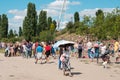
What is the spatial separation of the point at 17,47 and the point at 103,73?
18491 millimetres

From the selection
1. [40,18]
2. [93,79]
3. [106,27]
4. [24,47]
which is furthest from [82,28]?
[93,79]

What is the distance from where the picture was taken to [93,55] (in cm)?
2850

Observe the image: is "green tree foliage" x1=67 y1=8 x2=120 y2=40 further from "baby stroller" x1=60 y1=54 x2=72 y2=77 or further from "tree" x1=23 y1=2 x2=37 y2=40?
"baby stroller" x1=60 y1=54 x2=72 y2=77

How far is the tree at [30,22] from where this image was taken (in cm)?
8544

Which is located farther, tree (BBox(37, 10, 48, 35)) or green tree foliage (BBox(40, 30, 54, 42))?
tree (BBox(37, 10, 48, 35))

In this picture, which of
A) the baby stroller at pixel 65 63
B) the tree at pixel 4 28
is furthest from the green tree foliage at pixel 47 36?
the baby stroller at pixel 65 63

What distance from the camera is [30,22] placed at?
85.4 metres

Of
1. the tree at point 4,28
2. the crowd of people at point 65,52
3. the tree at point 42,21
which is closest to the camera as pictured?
the crowd of people at point 65,52

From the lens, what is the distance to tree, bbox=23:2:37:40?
85.4 m

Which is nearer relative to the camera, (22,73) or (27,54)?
(22,73)

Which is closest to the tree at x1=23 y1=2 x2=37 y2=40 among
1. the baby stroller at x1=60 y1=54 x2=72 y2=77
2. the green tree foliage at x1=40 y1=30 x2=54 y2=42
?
the green tree foliage at x1=40 y1=30 x2=54 y2=42

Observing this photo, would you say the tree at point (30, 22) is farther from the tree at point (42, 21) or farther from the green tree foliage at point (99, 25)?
the green tree foliage at point (99, 25)

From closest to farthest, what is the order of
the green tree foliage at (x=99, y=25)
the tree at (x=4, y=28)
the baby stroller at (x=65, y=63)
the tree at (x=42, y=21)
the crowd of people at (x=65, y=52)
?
the baby stroller at (x=65, y=63) < the crowd of people at (x=65, y=52) < the green tree foliage at (x=99, y=25) < the tree at (x=42, y=21) < the tree at (x=4, y=28)

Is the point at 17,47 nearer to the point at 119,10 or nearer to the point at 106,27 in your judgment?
the point at 119,10
